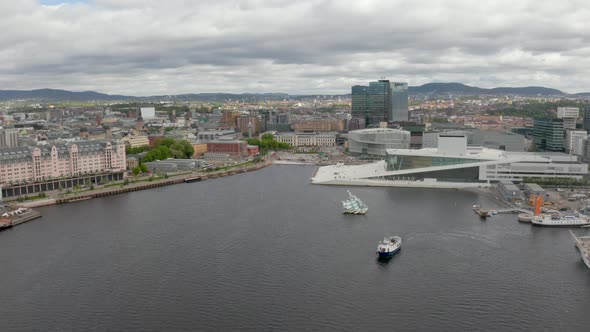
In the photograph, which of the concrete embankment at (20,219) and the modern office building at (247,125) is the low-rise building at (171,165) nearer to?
the concrete embankment at (20,219)

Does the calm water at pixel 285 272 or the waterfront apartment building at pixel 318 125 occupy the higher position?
the waterfront apartment building at pixel 318 125

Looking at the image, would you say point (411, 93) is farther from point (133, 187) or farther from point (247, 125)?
point (133, 187)

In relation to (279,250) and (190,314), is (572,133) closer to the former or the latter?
(279,250)

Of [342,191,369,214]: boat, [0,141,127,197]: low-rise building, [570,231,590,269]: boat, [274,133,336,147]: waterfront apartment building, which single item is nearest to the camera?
[570,231,590,269]: boat

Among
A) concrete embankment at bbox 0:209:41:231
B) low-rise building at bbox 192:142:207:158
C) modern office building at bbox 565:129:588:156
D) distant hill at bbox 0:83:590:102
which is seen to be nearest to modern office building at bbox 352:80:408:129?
low-rise building at bbox 192:142:207:158

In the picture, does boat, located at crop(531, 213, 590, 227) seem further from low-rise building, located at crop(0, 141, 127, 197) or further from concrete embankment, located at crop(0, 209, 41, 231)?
low-rise building, located at crop(0, 141, 127, 197)

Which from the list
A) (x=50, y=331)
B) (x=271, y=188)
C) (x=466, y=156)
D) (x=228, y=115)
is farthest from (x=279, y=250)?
(x=228, y=115)

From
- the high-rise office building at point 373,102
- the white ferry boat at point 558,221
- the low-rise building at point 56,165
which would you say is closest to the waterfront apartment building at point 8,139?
the low-rise building at point 56,165
